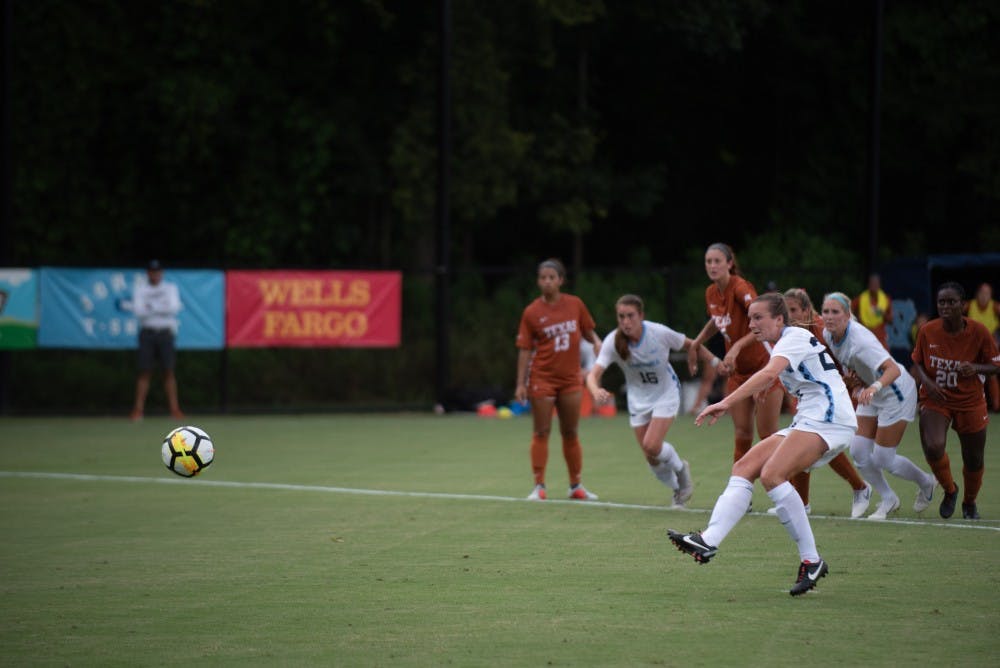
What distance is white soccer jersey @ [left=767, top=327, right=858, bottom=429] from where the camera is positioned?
29.9 ft

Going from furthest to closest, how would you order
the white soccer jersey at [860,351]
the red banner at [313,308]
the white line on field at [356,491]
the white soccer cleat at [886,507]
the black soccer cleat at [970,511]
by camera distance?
1. the red banner at [313,308]
2. the white soccer cleat at [886,507]
3. the black soccer cleat at [970,511]
4. the white line on field at [356,491]
5. the white soccer jersey at [860,351]

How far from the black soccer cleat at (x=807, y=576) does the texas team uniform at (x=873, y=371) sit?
9.52 ft

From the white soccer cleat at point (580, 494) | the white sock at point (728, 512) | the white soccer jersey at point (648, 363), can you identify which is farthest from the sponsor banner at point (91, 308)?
the white sock at point (728, 512)

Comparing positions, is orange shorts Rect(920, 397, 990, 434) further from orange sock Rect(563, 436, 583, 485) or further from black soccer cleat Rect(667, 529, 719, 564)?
black soccer cleat Rect(667, 529, 719, 564)

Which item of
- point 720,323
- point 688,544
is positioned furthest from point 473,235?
point 688,544

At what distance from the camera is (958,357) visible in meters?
12.1

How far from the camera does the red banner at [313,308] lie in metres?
25.3

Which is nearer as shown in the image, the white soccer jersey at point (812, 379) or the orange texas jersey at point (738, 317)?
the white soccer jersey at point (812, 379)

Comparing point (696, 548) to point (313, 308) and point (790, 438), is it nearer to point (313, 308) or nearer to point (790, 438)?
point (790, 438)

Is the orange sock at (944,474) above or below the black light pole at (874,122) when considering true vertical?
below

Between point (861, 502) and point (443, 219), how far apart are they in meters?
15.3

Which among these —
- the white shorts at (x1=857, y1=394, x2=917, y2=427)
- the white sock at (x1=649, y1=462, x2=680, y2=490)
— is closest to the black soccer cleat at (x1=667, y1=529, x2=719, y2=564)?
the white shorts at (x1=857, y1=394, x2=917, y2=427)

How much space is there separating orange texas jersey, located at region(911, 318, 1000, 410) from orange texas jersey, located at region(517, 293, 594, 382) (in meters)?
3.22

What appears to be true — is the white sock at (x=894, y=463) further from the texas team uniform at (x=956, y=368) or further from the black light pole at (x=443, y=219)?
the black light pole at (x=443, y=219)
